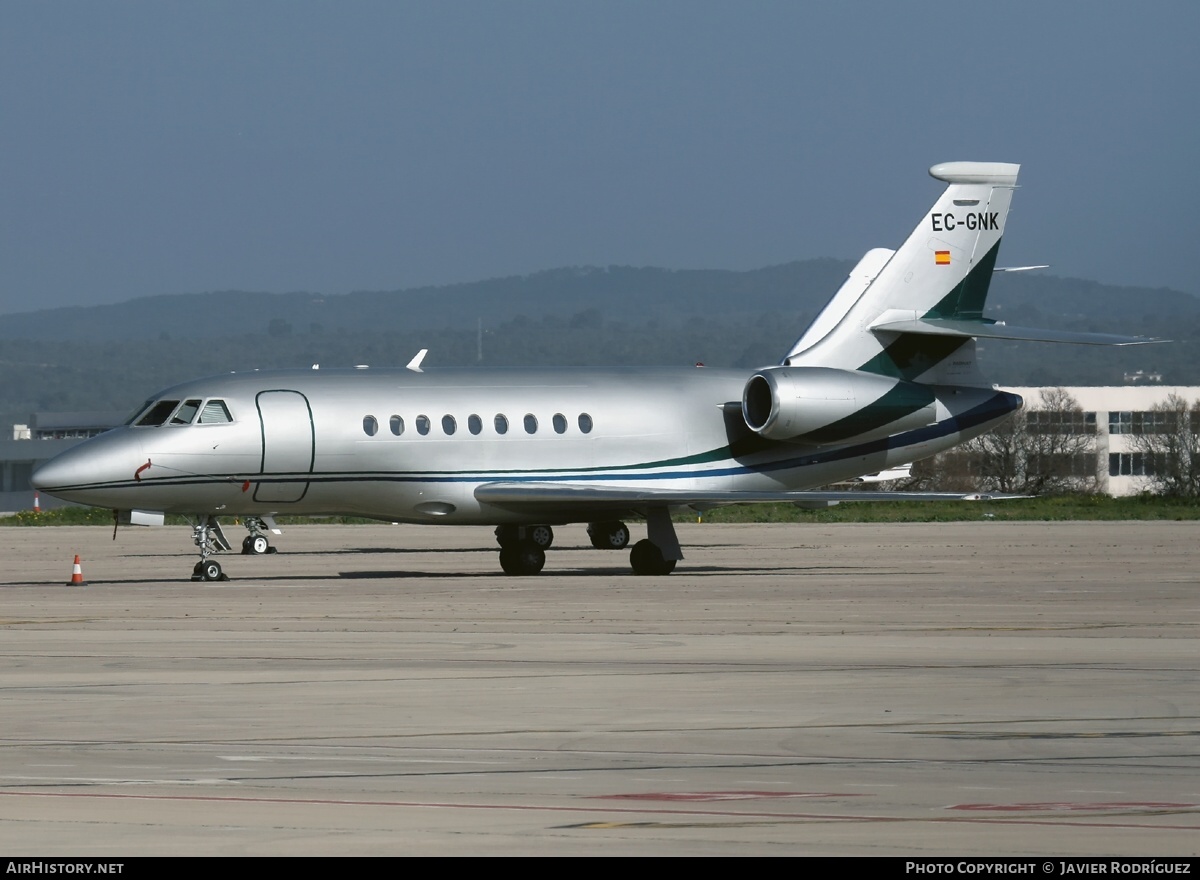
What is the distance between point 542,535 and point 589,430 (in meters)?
2.71

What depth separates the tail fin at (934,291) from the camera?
121 feet

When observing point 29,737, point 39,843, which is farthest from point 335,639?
point 39,843

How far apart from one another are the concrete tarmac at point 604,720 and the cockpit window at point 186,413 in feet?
11.8

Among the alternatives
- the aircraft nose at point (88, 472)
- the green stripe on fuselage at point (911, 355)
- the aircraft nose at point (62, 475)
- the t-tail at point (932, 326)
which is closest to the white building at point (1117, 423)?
the t-tail at point (932, 326)

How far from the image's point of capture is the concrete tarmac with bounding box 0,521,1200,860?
9.44 m

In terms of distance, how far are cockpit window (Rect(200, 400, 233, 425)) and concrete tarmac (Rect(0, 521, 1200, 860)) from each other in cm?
353

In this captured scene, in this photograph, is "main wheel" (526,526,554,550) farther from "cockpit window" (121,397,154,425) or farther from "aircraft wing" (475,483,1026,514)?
"cockpit window" (121,397,154,425)

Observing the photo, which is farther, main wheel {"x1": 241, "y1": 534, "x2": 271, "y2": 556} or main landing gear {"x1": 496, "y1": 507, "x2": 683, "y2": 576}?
main wheel {"x1": 241, "y1": 534, "x2": 271, "y2": 556}

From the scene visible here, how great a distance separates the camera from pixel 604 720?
13711mm

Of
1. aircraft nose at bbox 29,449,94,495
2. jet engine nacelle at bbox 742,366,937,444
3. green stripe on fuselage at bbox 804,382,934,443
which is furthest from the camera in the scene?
green stripe on fuselage at bbox 804,382,934,443

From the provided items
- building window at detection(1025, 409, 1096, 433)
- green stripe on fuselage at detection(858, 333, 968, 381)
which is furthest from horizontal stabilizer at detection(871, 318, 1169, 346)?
building window at detection(1025, 409, 1096, 433)

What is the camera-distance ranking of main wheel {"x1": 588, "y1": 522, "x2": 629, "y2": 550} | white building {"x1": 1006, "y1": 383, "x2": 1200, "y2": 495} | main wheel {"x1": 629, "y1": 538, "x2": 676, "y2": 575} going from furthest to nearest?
white building {"x1": 1006, "y1": 383, "x2": 1200, "y2": 495} → main wheel {"x1": 588, "y1": 522, "x2": 629, "y2": 550} → main wheel {"x1": 629, "y1": 538, "x2": 676, "y2": 575}

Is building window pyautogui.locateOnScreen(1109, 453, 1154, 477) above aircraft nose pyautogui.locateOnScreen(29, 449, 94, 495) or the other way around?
the other way around

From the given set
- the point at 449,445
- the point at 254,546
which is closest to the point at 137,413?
the point at 449,445
